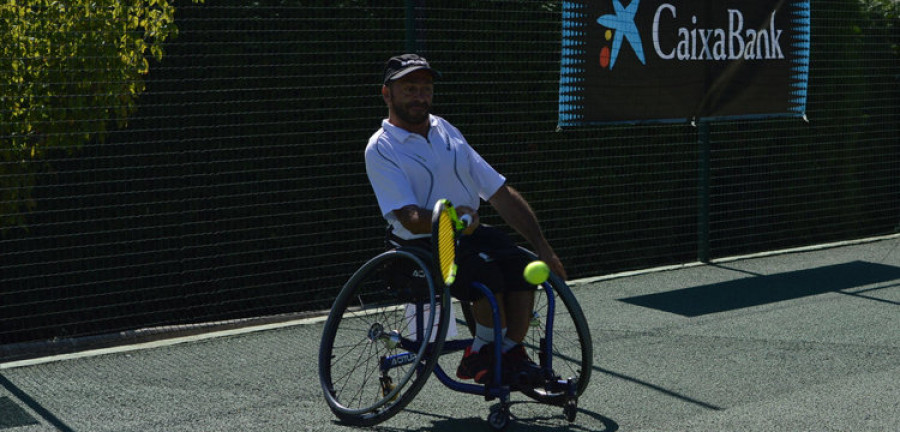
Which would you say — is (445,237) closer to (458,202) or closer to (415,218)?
(415,218)

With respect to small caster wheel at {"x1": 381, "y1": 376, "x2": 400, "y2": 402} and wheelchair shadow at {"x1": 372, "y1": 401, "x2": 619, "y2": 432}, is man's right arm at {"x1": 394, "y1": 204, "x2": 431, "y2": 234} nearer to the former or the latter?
small caster wheel at {"x1": 381, "y1": 376, "x2": 400, "y2": 402}

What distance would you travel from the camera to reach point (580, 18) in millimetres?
7980

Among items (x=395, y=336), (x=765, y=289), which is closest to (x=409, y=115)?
(x=395, y=336)

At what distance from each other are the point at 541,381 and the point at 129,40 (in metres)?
3.23

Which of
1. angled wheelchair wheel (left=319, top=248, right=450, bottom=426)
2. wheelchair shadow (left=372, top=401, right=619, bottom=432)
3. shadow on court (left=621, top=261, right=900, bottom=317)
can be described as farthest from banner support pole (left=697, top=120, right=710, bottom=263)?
wheelchair shadow (left=372, top=401, right=619, bottom=432)

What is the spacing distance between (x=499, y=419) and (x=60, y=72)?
3213 mm

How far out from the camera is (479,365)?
4.68 metres

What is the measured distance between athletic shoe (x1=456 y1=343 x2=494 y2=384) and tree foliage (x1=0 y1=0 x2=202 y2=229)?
276 cm

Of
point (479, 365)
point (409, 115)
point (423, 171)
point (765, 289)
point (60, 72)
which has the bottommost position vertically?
point (765, 289)

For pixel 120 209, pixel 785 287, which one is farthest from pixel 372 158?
pixel 785 287

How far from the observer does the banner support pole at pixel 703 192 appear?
29.2ft

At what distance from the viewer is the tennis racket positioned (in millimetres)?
4316

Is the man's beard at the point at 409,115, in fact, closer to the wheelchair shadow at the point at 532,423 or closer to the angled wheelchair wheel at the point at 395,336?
the angled wheelchair wheel at the point at 395,336

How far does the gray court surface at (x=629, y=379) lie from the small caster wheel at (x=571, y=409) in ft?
0.16
